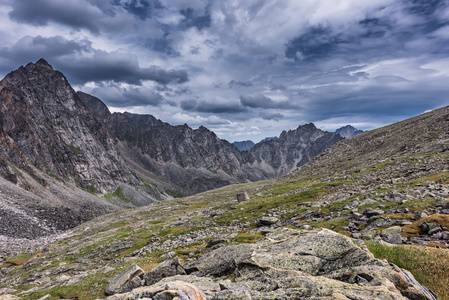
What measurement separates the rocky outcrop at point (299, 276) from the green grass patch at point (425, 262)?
5.25 feet

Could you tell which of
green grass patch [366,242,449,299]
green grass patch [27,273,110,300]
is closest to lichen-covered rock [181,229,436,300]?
green grass patch [366,242,449,299]

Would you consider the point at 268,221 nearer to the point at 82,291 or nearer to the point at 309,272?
the point at 82,291

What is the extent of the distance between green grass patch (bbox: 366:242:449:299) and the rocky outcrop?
5.25 feet

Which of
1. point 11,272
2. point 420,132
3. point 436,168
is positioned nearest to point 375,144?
point 420,132

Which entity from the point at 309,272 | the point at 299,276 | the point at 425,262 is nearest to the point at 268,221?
the point at 425,262

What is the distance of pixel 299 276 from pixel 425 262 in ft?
25.4

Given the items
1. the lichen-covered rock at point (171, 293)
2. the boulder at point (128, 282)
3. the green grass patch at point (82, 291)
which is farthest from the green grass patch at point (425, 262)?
the green grass patch at point (82, 291)

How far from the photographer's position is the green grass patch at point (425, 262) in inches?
444

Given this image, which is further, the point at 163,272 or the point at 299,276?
the point at 163,272

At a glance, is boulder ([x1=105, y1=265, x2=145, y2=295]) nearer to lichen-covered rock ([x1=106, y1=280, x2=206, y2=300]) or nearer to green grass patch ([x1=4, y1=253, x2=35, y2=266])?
lichen-covered rock ([x1=106, y1=280, x2=206, y2=300])

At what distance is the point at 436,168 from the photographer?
150 ft

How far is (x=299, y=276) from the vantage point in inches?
414

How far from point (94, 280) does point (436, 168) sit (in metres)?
62.4

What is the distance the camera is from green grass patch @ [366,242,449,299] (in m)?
11.3
